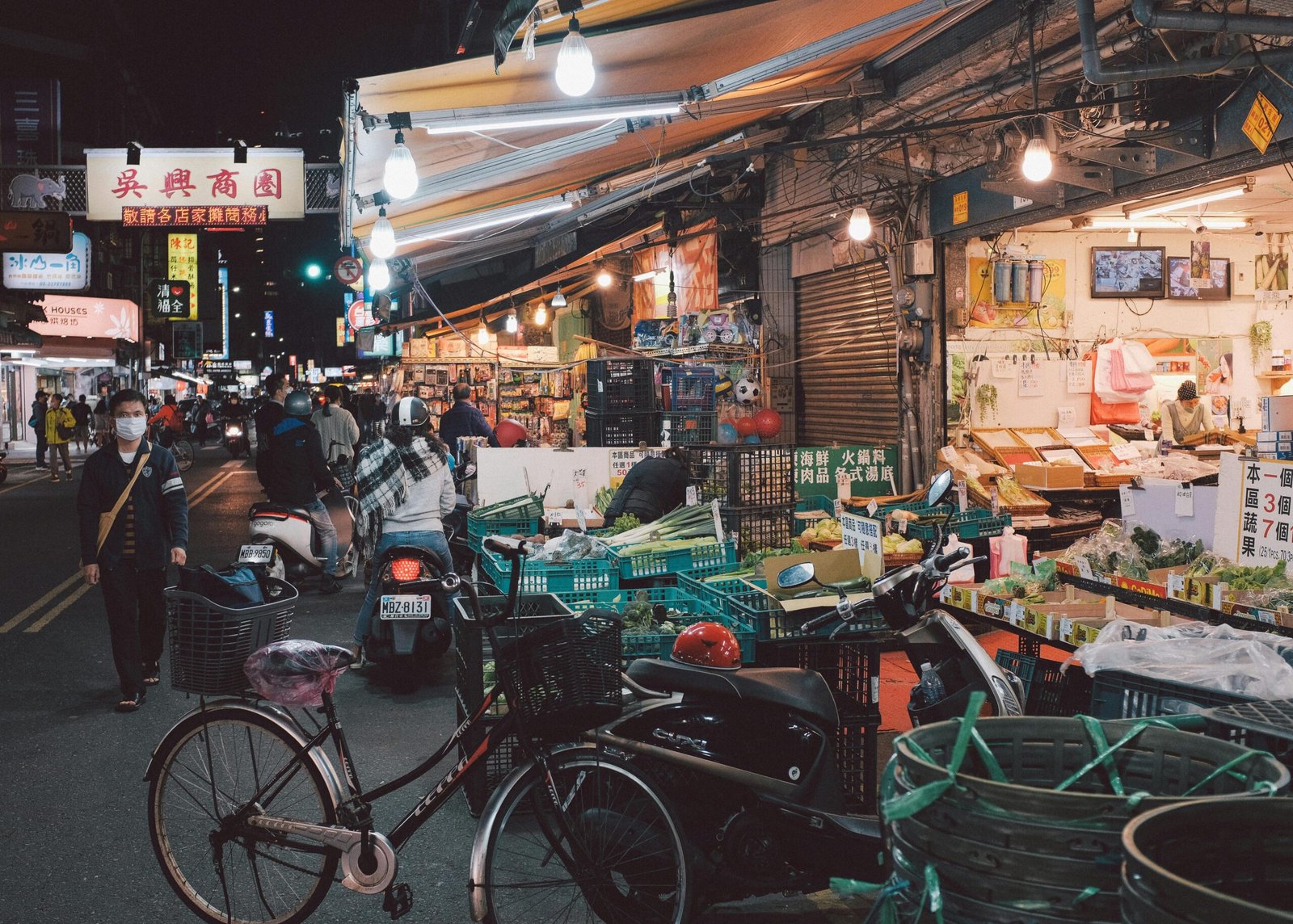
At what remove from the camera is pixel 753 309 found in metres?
15.7

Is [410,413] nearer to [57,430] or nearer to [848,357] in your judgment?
[848,357]

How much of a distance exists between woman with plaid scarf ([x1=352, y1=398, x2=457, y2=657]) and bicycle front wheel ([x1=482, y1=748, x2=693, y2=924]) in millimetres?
4188

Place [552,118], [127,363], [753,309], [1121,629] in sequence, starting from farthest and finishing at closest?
[127,363] → [753,309] → [552,118] → [1121,629]

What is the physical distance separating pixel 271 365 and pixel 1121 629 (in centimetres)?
16076

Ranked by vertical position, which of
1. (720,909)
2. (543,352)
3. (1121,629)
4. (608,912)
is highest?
(543,352)

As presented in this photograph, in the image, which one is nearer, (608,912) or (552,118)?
(608,912)

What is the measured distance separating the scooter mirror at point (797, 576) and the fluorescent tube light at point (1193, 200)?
27.9 feet

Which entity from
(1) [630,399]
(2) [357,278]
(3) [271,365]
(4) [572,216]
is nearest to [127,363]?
(2) [357,278]

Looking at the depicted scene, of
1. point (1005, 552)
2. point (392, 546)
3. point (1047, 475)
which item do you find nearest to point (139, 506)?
point (392, 546)

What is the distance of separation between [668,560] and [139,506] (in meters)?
4.02

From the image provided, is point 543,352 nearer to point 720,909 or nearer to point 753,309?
point 753,309

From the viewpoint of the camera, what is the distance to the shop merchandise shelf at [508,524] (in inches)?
331

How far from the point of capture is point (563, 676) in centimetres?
353

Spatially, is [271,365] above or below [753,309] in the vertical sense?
above
